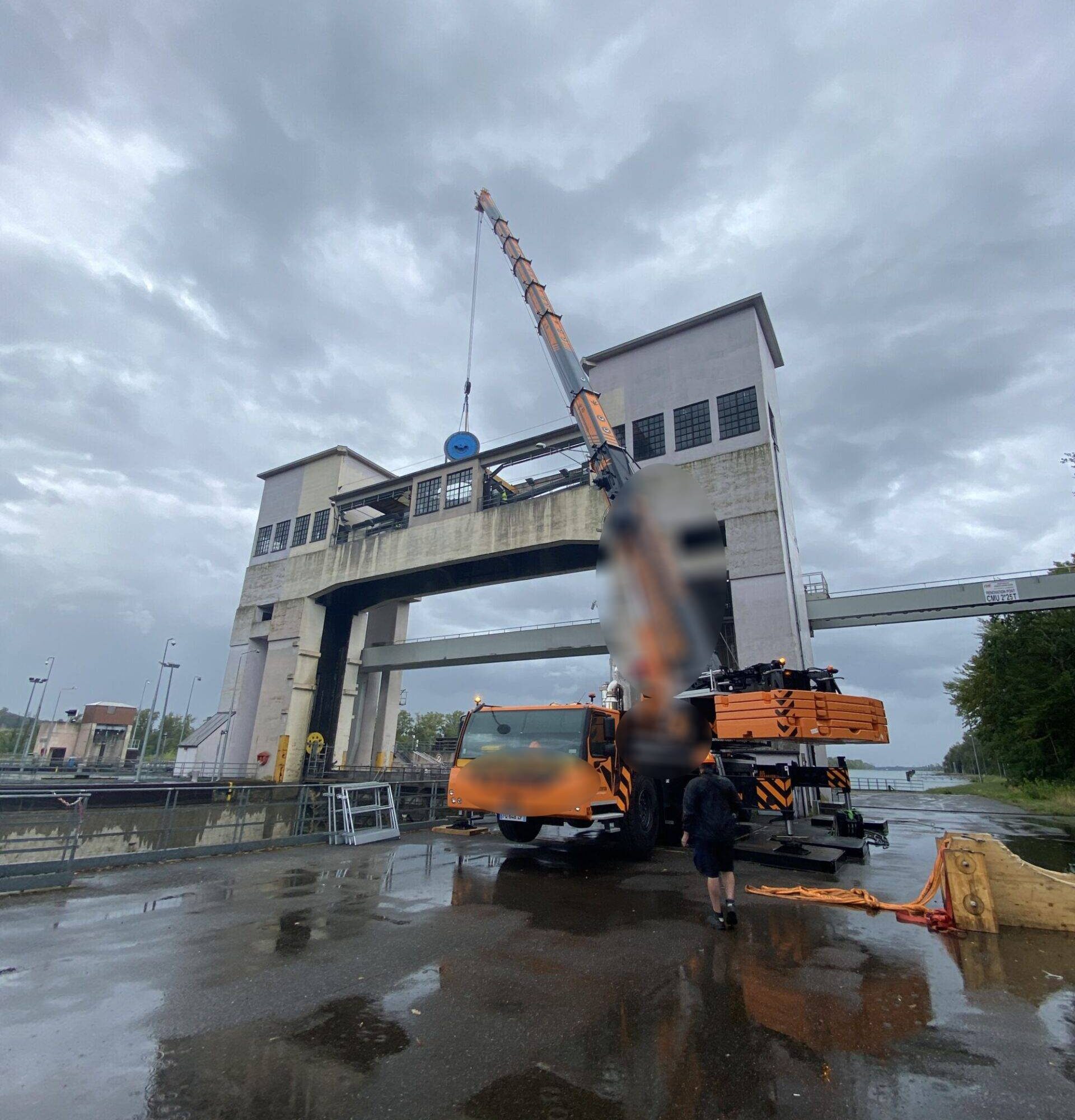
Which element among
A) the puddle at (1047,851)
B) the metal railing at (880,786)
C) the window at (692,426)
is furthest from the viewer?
the metal railing at (880,786)

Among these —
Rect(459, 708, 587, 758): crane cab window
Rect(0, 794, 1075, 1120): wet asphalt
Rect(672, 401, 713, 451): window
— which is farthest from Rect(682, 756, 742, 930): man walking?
Rect(672, 401, 713, 451): window

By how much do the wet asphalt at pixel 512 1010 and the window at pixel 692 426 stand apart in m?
17.7

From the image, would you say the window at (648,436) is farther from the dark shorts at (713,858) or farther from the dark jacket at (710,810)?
the dark shorts at (713,858)

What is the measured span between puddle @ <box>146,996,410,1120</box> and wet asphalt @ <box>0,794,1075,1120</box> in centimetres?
1

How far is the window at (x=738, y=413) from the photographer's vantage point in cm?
2153

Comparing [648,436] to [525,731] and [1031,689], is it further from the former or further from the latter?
[1031,689]

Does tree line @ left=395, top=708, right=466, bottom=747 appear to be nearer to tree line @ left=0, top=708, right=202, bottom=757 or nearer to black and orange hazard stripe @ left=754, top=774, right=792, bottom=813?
tree line @ left=0, top=708, right=202, bottom=757

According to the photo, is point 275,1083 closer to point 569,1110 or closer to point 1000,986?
point 569,1110

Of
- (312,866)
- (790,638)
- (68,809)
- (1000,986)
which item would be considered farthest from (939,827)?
(68,809)

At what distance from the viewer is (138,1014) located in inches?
149

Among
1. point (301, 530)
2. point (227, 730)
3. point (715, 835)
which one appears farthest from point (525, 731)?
point (227, 730)

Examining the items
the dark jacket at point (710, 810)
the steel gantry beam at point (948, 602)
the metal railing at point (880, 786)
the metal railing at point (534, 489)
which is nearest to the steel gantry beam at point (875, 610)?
the steel gantry beam at point (948, 602)

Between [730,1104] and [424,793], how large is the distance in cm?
1443

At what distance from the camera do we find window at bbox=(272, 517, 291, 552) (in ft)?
114
